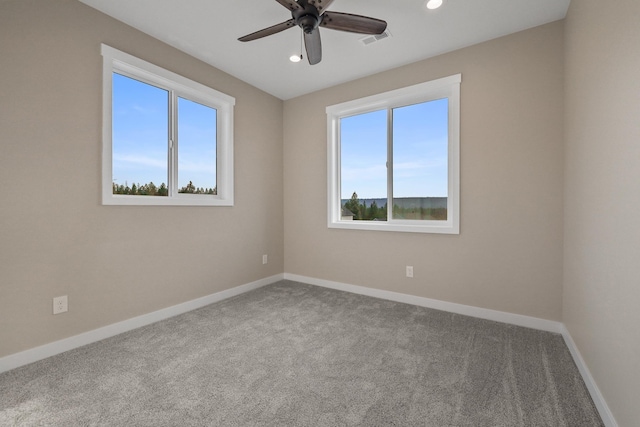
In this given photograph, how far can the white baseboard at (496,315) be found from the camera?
1.46 m

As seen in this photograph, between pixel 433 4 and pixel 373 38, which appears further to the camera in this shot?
pixel 373 38

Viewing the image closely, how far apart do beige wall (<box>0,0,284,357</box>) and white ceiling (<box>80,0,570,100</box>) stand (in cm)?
28

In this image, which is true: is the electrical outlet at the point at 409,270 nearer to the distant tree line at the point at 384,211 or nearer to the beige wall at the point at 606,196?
the distant tree line at the point at 384,211

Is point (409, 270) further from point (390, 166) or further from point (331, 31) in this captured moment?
point (331, 31)

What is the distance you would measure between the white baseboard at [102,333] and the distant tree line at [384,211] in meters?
1.82

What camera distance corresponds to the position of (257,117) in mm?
3678

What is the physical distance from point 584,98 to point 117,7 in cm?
350

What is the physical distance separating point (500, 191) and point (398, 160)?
3.73 feet

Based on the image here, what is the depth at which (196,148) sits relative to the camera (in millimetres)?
3117

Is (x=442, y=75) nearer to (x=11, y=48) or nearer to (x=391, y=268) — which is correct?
(x=391, y=268)

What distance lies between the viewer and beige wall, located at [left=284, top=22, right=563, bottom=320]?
7.70ft

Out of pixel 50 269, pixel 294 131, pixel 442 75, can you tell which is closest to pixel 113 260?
pixel 50 269

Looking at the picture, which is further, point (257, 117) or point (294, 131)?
point (294, 131)

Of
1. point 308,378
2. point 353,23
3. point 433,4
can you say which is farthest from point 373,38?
point 308,378
